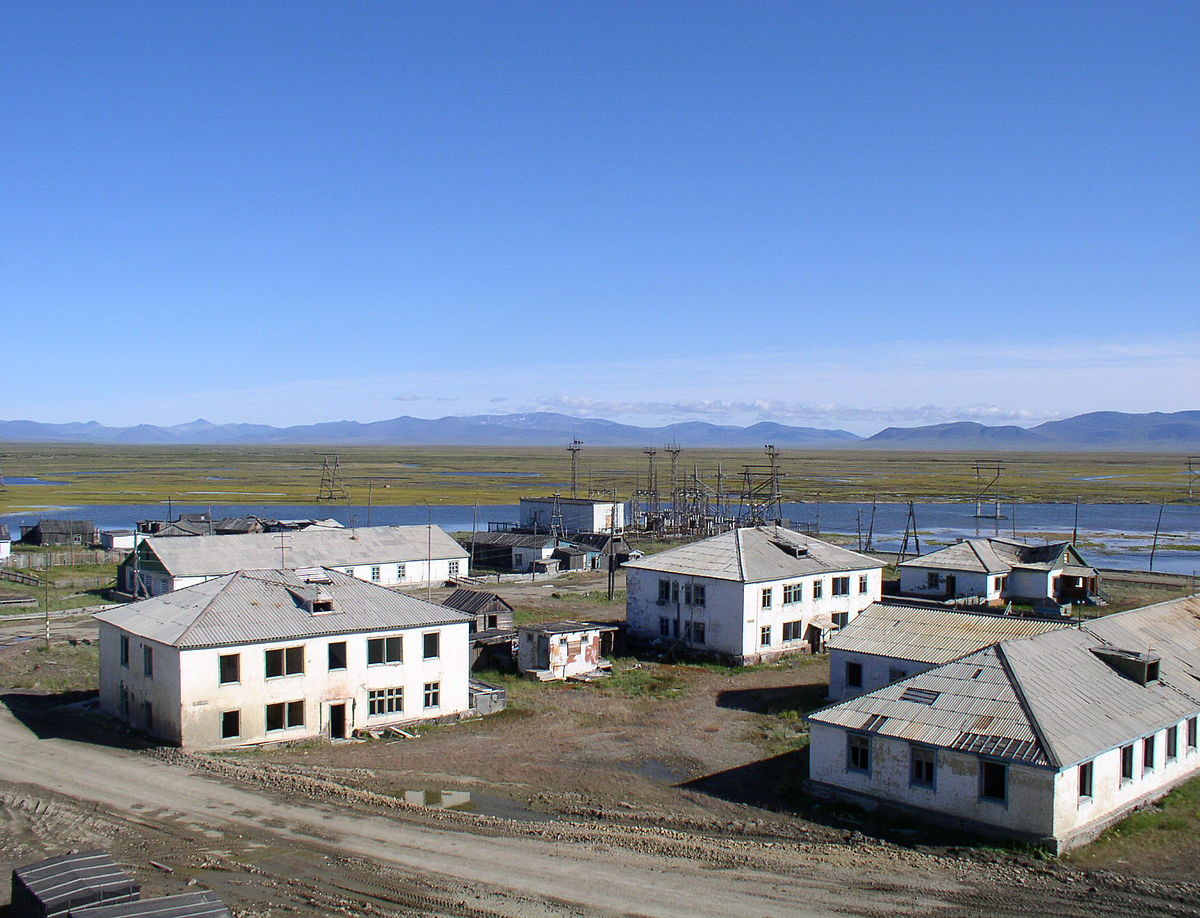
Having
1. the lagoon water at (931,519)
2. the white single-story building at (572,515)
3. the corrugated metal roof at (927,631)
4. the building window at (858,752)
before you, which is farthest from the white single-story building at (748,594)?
the white single-story building at (572,515)

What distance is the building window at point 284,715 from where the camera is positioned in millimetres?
32656

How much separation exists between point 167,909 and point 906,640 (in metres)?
26.6

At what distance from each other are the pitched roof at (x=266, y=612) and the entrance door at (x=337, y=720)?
101 inches

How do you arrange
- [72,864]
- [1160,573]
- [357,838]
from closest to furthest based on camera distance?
[72,864]
[357,838]
[1160,573]

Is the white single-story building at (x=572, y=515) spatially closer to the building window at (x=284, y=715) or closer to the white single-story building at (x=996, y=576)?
the white single-story building at (x=996, y=576)

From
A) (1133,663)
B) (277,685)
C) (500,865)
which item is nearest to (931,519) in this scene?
(1133,663)

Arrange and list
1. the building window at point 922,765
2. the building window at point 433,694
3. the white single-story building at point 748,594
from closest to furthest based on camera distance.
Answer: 1. the building window at point 922,765
2. the building window at point 433,694
3. the white single-story building at point 748,594

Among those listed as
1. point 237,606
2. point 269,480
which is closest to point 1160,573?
point 237,606

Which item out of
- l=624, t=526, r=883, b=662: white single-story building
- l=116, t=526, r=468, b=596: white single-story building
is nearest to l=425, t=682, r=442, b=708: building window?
l=624, t=526, r=883, b=662: white single-story building

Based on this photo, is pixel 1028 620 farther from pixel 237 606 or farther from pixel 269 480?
pixel 269 480

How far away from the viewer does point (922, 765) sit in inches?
1013

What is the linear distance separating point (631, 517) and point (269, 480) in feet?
347

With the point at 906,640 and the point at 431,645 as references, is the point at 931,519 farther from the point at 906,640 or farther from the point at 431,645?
the point at 431,645

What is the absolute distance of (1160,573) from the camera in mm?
74688
